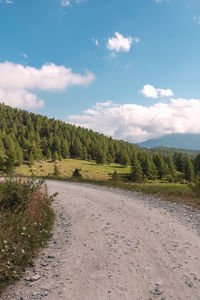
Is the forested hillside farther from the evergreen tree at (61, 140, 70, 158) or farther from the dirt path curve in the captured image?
the dirt path curve

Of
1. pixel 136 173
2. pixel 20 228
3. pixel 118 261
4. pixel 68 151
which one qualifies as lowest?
pixel 136 173

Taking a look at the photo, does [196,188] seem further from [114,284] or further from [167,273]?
[114,284]

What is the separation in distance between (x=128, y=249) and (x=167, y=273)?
140cm

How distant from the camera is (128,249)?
5.10 metres

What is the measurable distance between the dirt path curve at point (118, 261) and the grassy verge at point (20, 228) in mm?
323

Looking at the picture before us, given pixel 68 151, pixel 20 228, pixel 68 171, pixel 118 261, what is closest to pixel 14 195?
pixel 20 228

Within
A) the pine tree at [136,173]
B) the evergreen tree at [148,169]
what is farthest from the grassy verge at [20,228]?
the evergreen tree at [148,169]

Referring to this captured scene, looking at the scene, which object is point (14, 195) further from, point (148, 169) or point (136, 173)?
point (148, 169)

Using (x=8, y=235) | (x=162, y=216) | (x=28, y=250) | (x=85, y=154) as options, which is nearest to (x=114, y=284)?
(x=28, y=250)

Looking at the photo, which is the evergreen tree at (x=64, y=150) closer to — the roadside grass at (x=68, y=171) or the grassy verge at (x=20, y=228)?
the roadside grass at (x=68, y=171)

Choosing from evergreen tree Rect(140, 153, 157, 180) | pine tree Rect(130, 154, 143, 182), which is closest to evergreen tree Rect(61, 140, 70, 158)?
pine tree Rect(130, 154, 143, 182)

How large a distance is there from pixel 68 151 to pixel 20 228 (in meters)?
128

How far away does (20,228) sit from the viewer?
5.45 meters

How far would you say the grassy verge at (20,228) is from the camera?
4043 millimetres
